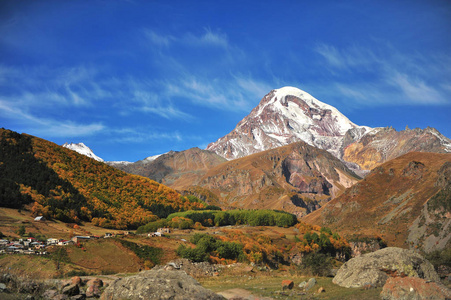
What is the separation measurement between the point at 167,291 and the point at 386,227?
135535 mm

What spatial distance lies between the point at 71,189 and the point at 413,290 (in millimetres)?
91160

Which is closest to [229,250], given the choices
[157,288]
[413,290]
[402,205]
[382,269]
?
[382,269]

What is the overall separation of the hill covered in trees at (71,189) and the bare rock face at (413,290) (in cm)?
7193

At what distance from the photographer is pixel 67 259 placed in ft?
138

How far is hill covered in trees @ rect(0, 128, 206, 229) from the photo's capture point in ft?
261

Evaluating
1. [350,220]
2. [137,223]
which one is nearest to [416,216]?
[350,220]

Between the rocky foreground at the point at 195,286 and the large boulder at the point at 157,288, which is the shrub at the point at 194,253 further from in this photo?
the large boulder at the point at 157,288

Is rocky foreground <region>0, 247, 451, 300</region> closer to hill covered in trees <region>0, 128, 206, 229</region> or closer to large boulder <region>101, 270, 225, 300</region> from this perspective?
large boulder <region>101, 270, 225, 300</region>

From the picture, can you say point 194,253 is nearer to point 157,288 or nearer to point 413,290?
point 157,288

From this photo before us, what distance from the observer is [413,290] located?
61.7 feet

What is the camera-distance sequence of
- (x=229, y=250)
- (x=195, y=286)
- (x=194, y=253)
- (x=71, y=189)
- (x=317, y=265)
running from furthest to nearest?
(x=71, y=189), (x=229, y=250), (x=194, y=253), (x=317, y=265), (x=195, y=286)

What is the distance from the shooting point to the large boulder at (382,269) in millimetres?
24797

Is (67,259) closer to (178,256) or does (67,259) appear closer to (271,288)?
(178,256)

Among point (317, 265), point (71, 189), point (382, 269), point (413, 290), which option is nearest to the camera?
point (413, 290)
